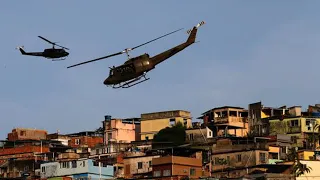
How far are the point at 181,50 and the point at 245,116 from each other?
68297 mm

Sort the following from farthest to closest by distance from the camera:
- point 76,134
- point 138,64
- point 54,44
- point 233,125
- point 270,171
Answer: point 76,134, point 233,125, point 270,171, point 54,44, point 138,64

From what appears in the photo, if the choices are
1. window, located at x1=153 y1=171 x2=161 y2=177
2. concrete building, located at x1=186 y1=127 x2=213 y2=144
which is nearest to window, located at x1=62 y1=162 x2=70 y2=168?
window, located at x1=153 y1=171 x2=161 y2=177

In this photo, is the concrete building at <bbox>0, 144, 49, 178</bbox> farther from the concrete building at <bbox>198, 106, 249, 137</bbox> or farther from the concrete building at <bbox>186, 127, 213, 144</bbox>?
the concrete building at <bbox>198, 106, 249, 137</bbox>

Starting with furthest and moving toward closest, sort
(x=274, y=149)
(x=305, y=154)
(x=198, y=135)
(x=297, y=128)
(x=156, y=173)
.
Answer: (x=198, y=135) → (x=297, y=128) → (x=274, y=149) → (x=305, y=154) → (x=156, y=173)

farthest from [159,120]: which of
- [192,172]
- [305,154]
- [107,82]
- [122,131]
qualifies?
[107,82]

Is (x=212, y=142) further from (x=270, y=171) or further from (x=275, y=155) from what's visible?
(x=270, y=171)

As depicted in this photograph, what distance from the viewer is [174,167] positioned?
9831 cm

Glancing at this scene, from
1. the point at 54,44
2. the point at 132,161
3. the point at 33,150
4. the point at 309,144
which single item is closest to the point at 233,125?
the point at 309,144

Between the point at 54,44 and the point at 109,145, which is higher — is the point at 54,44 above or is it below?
above

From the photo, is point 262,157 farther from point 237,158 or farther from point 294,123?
point 294,123

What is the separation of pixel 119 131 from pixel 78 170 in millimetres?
30914

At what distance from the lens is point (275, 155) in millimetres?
108375

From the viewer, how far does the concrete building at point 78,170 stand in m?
104

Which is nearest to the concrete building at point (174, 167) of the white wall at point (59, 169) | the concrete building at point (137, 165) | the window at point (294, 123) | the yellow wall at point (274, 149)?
the concrete building at point (137, 165)
